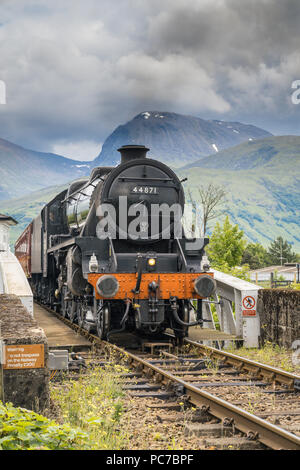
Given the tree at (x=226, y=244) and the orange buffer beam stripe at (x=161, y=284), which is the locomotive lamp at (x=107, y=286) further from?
the tree at (x=226, y=244)

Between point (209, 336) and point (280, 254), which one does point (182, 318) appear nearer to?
point (209, 336)

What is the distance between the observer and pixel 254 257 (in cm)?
7956

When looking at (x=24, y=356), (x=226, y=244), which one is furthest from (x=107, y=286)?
(x=226, y=244)

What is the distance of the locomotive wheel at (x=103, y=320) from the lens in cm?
1027

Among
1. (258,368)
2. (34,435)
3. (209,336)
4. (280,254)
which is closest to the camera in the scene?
(34,435)

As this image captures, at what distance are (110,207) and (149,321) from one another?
242 cm

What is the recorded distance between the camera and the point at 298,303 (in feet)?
33.8

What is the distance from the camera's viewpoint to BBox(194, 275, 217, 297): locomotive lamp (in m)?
10.2

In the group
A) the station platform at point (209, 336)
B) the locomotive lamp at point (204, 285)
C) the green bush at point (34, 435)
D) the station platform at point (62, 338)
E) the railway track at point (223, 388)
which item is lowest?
the railway track at point (223, 388)

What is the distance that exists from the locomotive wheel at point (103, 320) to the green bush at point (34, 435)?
6021mm

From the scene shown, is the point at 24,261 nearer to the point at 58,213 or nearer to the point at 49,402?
the point at 58,213

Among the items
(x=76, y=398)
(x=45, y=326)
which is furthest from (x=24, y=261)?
(x=76, y=398)

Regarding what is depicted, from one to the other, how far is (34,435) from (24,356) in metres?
1.59

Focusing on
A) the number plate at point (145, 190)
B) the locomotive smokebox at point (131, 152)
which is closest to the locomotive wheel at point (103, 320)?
the number plate at point (145, 190)
